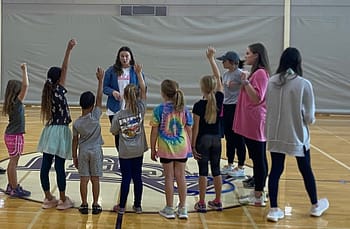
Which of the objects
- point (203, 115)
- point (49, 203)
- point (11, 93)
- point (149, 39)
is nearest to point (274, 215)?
point (203, 115)

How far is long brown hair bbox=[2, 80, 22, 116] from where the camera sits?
4.16 metres

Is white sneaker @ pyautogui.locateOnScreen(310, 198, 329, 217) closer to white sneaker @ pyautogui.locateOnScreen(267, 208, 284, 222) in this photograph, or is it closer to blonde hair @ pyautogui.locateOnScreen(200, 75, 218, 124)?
white sneaker @ pyautogui.locateOnScreen(267, 208, 284, 222)

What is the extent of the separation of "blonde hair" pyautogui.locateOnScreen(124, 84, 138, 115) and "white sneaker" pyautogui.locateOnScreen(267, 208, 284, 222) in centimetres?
132

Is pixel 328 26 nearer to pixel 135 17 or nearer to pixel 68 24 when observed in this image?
pixel 135 17

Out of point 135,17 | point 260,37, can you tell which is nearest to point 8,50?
point 135,17

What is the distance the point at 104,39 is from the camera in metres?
12.0

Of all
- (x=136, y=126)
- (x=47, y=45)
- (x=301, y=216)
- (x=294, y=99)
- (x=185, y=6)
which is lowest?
(x=301, y=216)

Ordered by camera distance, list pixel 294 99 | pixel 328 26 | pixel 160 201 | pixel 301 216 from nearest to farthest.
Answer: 1. pixel 294 99
2. pixel 301 216
3. pixel 160 201
4. pixel 328 26

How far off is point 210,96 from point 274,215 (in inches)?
41.6

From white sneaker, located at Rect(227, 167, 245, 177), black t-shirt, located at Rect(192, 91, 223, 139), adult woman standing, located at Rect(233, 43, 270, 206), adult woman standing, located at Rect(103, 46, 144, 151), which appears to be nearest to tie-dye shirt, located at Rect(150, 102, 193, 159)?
black t-shirt, located at Rect(192, 91, 223, 139)

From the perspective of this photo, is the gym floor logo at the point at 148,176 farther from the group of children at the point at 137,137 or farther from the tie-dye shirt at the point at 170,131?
the tie-dye shirt at the point at 170,131

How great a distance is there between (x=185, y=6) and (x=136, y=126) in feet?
28.4

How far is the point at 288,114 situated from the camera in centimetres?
370

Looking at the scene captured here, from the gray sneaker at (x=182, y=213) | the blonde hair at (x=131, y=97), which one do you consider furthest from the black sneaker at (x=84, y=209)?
the blonde hair at (x=131, y=97)
